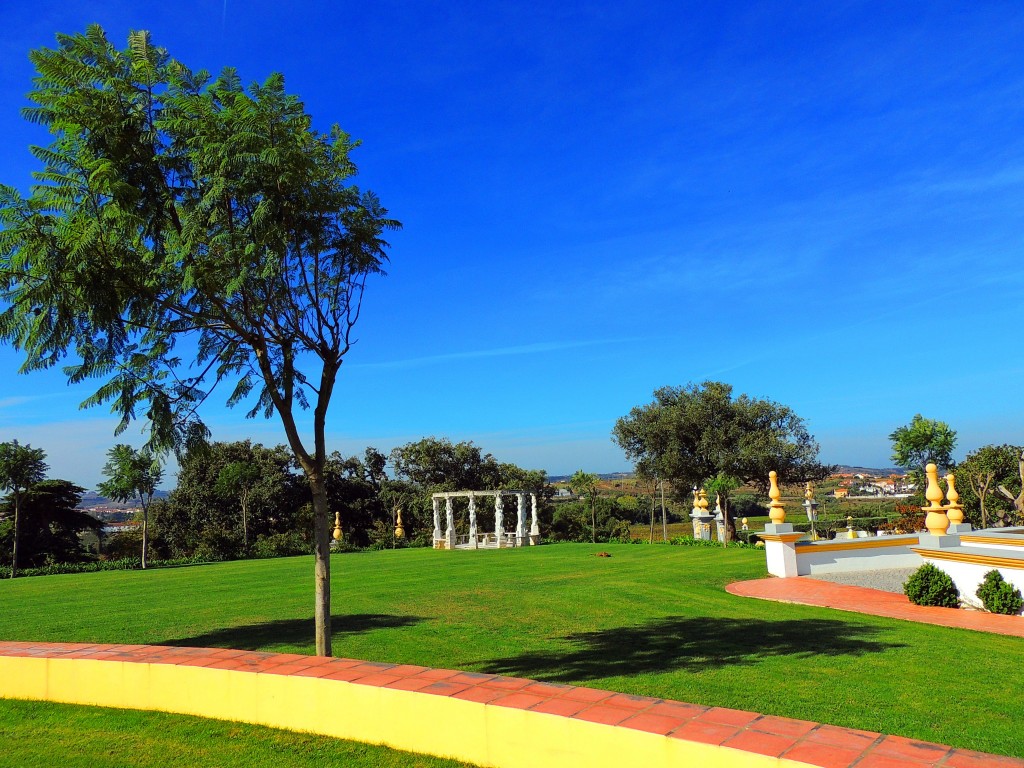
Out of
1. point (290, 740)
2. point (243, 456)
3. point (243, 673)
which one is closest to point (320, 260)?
point (243, 673)

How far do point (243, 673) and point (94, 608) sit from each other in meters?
10.7

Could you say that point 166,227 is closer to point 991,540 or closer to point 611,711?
point 611,711

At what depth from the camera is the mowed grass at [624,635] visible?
6.12 metres

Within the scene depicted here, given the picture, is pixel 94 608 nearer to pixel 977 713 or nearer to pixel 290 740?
pixel 290 740

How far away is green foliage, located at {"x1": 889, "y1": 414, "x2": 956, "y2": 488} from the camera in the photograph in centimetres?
3528

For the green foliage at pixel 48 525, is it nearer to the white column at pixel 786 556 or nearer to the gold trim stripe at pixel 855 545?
the white column at pixel 786 556

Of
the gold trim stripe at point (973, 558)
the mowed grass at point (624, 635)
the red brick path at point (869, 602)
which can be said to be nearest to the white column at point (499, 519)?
the mowed grass at point (624, 635)

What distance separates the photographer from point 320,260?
7410 mm

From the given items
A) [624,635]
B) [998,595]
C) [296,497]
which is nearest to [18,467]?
[296,497]

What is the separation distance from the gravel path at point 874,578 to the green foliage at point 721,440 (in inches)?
578

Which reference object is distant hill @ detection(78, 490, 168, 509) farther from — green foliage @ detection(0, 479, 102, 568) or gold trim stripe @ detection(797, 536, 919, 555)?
gold trim stripe @ detection(797, 536, 919, 555)

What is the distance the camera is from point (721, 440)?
32562 millimetres

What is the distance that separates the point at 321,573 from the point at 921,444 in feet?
119

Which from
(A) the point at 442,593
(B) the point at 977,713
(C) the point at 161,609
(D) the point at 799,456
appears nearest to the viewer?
(B) the point at 977,713
